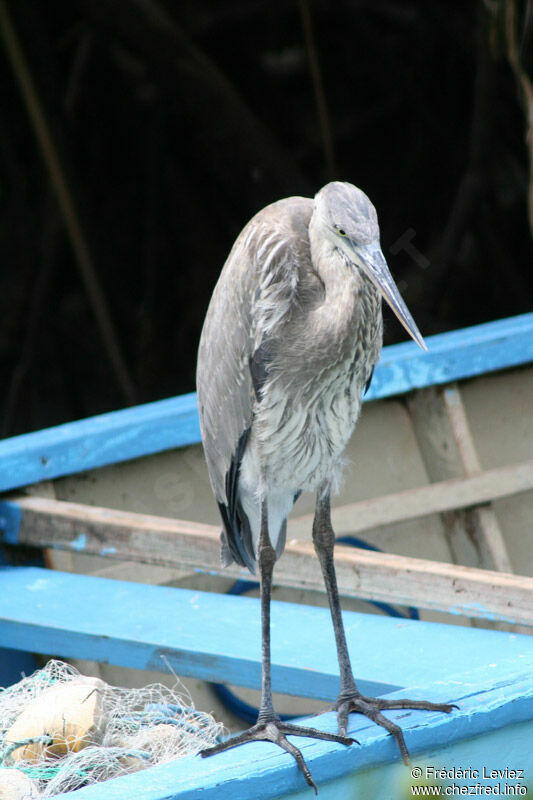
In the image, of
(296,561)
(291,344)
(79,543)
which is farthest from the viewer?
(79,543)

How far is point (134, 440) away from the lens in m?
3.22

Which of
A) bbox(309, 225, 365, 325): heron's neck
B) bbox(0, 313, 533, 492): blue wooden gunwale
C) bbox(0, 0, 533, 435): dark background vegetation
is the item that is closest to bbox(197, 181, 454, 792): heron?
bbox(309, 225, 365, 325): heron's neck

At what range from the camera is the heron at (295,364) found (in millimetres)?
1768

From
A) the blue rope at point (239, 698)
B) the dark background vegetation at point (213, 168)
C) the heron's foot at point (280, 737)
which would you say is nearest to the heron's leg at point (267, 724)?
the heron's foot at point (280, 737)

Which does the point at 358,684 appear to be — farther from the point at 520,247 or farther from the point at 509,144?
the point at 520,247

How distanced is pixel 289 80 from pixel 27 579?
5.07m

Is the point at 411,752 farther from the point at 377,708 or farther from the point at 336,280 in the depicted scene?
the point at 336,280

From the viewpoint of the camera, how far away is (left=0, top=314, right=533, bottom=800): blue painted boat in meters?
1.68

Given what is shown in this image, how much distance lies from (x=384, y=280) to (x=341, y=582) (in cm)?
93

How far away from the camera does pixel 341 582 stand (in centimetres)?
241

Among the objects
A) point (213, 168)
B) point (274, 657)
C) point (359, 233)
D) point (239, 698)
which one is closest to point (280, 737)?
point (274, 657)

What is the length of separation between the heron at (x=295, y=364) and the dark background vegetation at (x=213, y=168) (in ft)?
11.8

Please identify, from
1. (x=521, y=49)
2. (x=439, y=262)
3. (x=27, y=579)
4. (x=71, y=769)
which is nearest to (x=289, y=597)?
(x=27, y=579)

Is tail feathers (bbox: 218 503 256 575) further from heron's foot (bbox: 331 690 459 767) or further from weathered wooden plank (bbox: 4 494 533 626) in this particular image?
heron's foot (bbox: 331 690 459 767)
